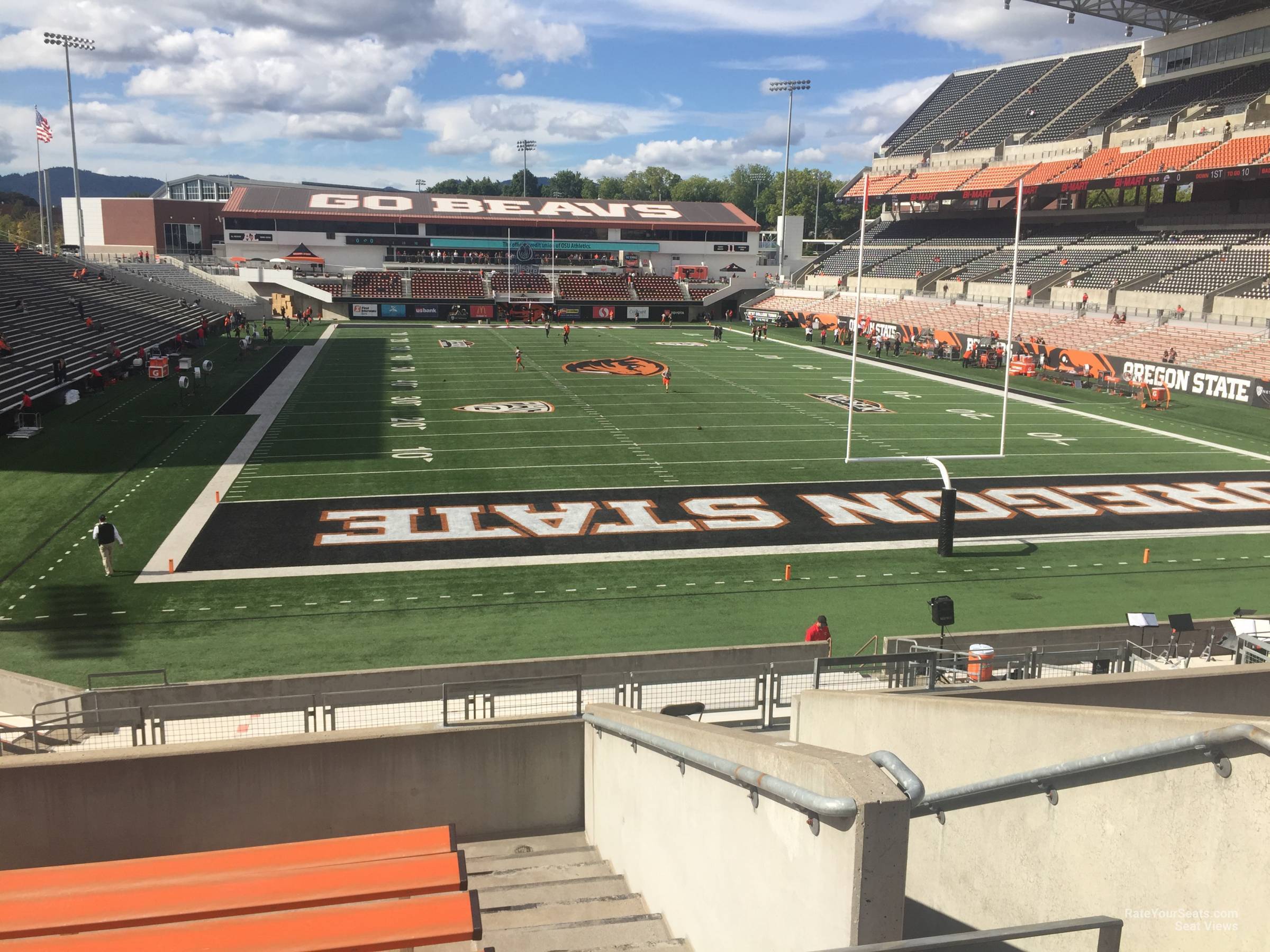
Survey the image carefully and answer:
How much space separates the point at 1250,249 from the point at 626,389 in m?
29.3

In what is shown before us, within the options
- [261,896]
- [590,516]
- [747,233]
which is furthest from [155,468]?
[747,233]

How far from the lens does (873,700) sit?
7.75 metres

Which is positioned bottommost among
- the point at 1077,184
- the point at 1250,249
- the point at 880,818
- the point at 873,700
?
the point at 873,700

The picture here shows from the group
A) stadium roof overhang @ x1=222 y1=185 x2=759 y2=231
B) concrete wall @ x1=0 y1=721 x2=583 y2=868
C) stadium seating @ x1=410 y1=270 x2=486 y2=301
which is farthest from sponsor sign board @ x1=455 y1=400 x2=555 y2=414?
stadium roof overhang @ x1=222 y1=185 x2=759 y2=231

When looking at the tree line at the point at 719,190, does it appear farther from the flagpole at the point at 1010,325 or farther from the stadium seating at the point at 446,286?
the flagpole at the point at 1010,325

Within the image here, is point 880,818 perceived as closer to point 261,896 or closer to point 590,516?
point 261,896

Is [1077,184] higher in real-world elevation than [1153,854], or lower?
higher

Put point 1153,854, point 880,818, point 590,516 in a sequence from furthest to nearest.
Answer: point 590,516 < point 1153,854 < point 880,818

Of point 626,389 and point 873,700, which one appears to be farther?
point 626,389

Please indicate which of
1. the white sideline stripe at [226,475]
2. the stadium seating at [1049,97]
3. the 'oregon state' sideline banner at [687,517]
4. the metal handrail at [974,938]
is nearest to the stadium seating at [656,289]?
the stadium seating at [1049,97]

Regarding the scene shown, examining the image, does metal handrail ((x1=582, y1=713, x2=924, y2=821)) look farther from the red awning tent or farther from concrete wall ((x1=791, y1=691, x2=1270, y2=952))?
the red awning tent

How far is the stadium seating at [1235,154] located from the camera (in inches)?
1763

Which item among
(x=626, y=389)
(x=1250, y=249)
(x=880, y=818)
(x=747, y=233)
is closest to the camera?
(x=880, y=818)

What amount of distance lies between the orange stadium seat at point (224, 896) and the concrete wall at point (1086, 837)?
295 centimetres
